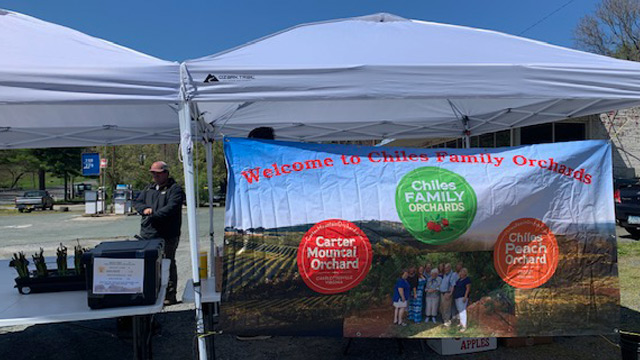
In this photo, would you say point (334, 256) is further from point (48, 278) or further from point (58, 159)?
point (58, 159)

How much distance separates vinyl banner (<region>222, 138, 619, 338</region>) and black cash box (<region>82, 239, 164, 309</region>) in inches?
19.1

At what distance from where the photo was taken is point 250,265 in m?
2.91

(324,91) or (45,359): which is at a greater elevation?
(324,91)

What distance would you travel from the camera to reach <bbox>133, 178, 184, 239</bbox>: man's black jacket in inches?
181

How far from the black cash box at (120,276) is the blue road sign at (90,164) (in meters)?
17.3

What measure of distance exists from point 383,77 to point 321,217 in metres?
1.05

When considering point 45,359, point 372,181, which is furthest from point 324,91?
point 45,359

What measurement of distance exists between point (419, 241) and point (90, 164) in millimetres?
18536

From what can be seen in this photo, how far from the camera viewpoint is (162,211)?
15.0ft

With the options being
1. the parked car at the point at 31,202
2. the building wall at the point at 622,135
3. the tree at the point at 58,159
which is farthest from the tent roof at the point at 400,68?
the tree at the point at 58,159

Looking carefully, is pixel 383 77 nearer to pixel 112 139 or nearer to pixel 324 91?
pixel 324 91

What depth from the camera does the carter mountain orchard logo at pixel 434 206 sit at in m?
3.02

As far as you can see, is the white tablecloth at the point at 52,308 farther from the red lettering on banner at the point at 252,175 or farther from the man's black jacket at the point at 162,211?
the man's black jacket at the point at 162,211

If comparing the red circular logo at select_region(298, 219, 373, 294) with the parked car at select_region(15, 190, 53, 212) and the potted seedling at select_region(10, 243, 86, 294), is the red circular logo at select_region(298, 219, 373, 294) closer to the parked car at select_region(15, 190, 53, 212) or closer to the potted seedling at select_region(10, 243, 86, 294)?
the potted seedling at select_region(10, 243, 86, 294)
